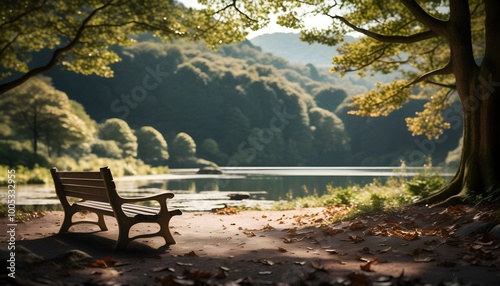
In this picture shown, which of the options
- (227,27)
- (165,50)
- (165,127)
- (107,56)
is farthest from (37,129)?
(165,50)

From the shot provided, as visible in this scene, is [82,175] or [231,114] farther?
[231,114]

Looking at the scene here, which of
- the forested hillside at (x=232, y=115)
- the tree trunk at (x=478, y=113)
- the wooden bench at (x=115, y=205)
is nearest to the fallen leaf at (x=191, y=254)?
the wooden bench at (x=115, y=205)

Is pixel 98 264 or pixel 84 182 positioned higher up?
pixel 84 182

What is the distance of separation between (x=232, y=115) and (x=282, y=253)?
326 ft

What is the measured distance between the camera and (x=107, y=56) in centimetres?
1367

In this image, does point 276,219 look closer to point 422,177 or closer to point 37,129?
point 422,177

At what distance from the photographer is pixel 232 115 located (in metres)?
105

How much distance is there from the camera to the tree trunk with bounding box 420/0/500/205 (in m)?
8.54

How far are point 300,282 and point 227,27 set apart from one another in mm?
9957

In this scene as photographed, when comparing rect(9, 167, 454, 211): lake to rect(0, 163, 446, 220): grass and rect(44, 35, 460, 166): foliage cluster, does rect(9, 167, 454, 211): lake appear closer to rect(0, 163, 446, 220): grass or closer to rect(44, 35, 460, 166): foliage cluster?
rect(0, 163, 446, 220): grass

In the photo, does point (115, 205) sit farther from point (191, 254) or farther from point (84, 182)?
point (191, 254)

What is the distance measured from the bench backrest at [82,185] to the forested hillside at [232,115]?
86.9 meters

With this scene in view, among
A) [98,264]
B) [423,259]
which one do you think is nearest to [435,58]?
[423,259]

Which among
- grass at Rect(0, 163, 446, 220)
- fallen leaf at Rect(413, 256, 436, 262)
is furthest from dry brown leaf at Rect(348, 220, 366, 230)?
fallen leaf at Rect(413, 256, 436, 262)
